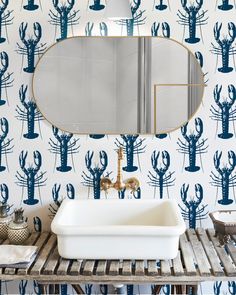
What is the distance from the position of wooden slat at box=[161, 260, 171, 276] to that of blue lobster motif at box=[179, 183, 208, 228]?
52 centimetres

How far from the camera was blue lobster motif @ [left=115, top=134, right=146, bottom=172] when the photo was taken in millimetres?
2762

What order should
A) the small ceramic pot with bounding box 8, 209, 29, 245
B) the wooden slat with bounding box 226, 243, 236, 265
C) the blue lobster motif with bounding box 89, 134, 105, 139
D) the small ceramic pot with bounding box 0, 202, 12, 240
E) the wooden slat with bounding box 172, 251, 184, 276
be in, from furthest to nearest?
the blue lobster motif with bounding box 89, 134, 105, 139, the small ceramic pot with bounding box 0, 202, 12, 240, the small ceramic pot with bounding box 8, 209, 29, 245, the wooden slat with bounding box 226, 243, 236, 265, the wooden slat with bounding box 172, 251, 184, 276

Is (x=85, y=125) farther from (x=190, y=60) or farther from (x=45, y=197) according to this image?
(x=190, y=60)

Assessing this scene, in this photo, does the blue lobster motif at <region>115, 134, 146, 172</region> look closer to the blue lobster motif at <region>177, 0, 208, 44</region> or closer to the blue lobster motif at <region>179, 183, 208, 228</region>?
the blue lobster motif at <region>179, 183, 208, 228</region>

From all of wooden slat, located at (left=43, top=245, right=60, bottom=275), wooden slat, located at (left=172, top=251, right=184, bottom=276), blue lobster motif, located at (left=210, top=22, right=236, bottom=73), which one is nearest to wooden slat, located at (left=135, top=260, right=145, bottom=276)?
wooden slat, located at (left=172, top=251, right=184, bottom=276)

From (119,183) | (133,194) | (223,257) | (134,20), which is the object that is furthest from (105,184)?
(134,20)

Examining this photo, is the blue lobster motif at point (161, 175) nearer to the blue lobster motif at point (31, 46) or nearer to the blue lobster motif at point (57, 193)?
the blue lobster motif at point (57, 193)

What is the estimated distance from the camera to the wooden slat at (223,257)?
2213 mm

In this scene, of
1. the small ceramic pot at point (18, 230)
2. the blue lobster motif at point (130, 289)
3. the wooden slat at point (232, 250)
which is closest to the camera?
the wooden slat at point (232, 250)

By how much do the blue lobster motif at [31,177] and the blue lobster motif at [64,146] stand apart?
0.09m

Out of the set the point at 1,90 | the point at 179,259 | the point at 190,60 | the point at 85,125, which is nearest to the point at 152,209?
the point at 179,259

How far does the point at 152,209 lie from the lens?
2670mm

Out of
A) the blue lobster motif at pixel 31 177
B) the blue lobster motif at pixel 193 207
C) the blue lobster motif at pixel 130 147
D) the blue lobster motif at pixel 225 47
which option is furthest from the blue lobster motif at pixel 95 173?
the blue lobster motif at pixel 225 47

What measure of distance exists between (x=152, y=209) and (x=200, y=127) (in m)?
0.50
